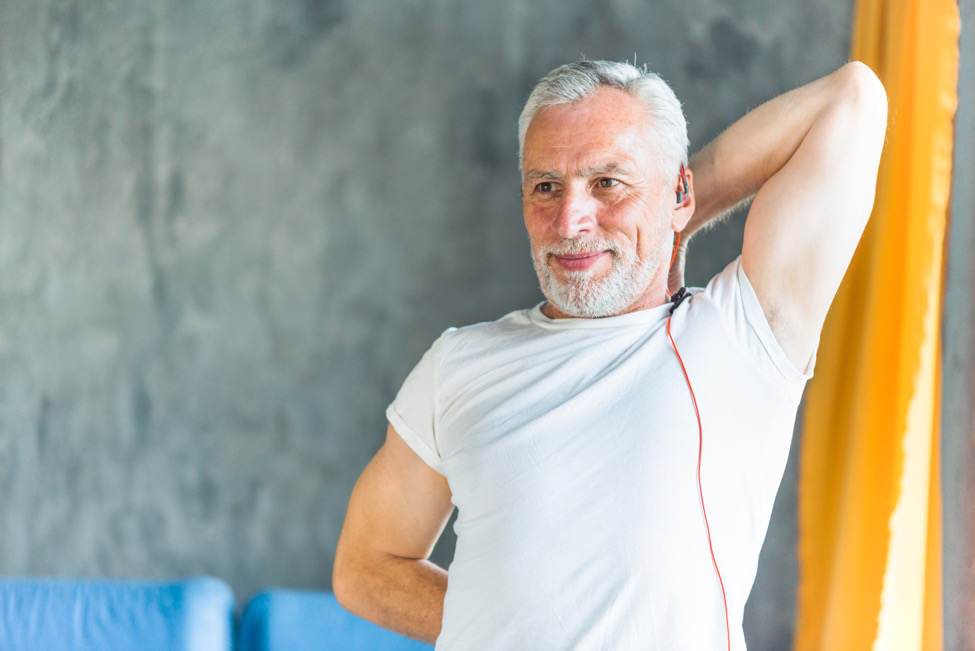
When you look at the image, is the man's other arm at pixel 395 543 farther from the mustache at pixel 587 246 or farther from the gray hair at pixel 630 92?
the gray hair at pixel 630 92

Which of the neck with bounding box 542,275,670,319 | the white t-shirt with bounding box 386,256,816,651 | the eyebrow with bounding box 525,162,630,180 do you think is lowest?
the white t-shirt with bounding box 386,256,816,651

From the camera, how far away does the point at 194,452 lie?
2.30 meters

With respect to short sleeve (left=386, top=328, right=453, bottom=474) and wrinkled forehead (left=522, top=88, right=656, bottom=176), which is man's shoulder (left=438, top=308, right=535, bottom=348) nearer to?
short sleeve (left=386, top=328, right=453, bottom=474)

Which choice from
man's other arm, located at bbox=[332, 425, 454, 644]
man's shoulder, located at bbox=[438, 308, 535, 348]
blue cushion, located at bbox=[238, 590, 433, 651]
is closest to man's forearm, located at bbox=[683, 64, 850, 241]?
man's shoulder, located at bbox=[438, 308, 535, 348]

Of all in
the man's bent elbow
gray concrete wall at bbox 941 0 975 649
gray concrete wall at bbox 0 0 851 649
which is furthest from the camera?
gray concrete wall at bbox 0 0 851 649

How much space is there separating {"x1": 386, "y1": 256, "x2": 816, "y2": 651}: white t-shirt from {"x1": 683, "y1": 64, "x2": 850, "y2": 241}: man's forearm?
0.18 meters

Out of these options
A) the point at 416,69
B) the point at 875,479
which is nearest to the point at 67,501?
the point at 416,69

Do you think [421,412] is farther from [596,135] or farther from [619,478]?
[596,135]

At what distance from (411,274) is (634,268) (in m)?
0.96

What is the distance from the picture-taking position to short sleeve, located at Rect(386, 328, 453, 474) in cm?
146

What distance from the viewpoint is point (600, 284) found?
1396 mm

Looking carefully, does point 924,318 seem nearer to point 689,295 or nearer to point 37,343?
point 689,295

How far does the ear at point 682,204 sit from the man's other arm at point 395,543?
54 cm

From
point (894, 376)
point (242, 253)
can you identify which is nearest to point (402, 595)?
point (894, 376)
